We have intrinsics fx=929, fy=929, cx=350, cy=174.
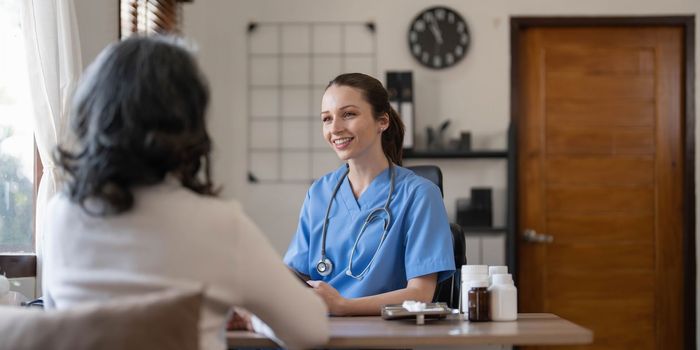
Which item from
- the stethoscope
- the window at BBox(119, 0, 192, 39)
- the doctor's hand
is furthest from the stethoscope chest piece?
the window at BBox(119, 0, 192, 39)

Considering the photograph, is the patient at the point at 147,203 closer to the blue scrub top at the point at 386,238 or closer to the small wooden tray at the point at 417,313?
the small wooden tray at the point at 417,313

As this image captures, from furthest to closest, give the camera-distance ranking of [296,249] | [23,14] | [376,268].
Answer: [23,14]
[296,249]
[376,268]

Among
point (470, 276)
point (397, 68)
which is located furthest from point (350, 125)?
point (397, 68)

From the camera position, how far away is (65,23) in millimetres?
2797

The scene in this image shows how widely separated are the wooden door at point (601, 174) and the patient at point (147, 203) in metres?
3.52

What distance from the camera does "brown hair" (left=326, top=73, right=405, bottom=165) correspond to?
2.41m

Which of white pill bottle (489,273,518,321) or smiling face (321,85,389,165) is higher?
smiling face (321,85,389,165)

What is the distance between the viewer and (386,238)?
2240 mm

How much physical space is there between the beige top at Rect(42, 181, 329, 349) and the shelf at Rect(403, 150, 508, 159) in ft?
10.2

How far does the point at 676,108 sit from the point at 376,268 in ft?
9.98

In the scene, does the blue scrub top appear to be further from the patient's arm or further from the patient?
the patient

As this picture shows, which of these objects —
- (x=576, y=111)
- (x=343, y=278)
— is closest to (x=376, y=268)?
(x=343, y=278)

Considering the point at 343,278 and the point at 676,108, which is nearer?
the point at 343,278

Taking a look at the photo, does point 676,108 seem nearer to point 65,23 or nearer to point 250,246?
point 65,23
